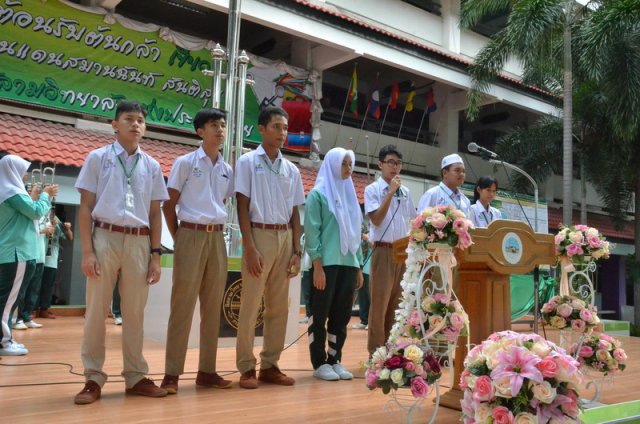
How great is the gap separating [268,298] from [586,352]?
1853mm

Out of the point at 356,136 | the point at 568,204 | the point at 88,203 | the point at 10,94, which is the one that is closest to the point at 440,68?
the point at 356,136

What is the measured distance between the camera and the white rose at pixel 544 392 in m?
1.86

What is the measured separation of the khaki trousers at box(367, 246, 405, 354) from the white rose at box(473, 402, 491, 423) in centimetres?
233

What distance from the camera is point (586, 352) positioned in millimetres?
3357

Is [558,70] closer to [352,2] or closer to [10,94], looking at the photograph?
[352,2]

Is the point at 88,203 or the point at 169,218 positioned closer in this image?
the point at 88,203

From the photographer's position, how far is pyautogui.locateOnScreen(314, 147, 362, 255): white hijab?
3.98m

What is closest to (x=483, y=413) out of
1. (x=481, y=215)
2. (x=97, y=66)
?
(x=481, y=215)

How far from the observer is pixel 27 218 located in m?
4.60

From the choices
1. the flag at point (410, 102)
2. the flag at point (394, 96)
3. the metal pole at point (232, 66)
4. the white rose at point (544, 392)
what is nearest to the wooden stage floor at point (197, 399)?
the white rose at point (544, 392)

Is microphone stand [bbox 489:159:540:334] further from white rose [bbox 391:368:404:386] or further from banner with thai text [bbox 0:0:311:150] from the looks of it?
banner with thai text [bbox 0:0:311:150]

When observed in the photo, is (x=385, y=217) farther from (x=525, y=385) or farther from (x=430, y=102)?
(x=430, y=102)

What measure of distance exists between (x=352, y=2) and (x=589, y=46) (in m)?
4.55

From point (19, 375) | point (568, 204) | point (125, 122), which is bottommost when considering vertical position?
point (19, 375)
